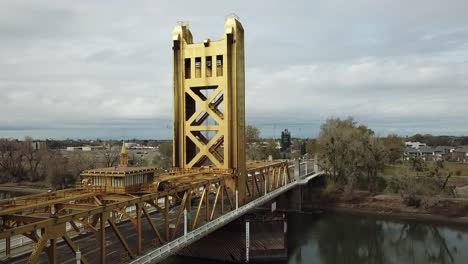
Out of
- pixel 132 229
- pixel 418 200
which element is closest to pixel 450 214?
pixel 418 200

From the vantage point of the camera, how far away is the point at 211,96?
2972cm

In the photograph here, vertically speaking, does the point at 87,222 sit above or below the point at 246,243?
above

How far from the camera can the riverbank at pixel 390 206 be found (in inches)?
1863

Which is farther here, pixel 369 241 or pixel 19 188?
pixel 19 188

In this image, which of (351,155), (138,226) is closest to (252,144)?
(351,155)

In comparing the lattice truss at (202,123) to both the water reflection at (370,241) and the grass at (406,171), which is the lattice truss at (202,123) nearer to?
the water reflection at (370,241)

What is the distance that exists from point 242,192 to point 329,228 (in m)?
18.1

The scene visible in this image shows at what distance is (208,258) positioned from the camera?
30.2 meters

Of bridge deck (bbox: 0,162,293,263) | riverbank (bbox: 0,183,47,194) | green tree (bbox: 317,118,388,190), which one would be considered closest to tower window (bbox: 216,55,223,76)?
bridge deck (bbox: 0,162,293,263)

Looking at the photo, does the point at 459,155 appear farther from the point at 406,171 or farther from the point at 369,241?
the point at 369,241

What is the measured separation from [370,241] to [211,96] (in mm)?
23196

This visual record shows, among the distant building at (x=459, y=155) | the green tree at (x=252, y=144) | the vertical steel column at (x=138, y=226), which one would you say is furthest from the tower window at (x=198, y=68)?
the distant building at (x=459, y=155)

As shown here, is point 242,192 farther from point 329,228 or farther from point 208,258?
point 329,228

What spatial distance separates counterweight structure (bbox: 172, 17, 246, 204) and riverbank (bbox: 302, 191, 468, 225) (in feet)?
91.3
